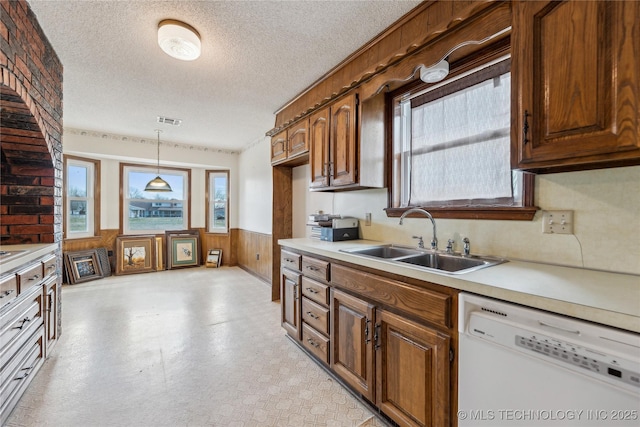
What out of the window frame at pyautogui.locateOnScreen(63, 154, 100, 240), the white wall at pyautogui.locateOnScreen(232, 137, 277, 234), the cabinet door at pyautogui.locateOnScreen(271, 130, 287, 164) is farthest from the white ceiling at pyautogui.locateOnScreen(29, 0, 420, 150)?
the window frame at pyautogui.locateOnScreen(63, 154, 100, 240)

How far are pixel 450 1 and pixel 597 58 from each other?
0.86 m

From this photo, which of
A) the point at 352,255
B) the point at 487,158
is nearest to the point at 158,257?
the point at 352,255

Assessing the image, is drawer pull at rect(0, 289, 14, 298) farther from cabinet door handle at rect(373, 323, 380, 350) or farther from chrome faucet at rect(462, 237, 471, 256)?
chrome faucet at rect(462, 237, 471, 256)

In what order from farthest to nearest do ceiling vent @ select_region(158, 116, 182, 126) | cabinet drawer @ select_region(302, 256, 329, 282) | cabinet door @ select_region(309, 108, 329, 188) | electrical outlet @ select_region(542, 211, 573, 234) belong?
ceiling vent @ select_region(158, 116, 182, 126), cabinet door @ select_region(309, 108, 329, 188), cabinet drawer @ select_region(302, 256, 329, 282), electrical outlet @ select_region(542, 211, 573, 234)

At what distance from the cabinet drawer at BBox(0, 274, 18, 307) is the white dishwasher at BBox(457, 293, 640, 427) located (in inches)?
93.6

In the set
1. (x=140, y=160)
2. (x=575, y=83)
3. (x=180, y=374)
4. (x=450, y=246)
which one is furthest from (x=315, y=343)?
(x=140, y=160)

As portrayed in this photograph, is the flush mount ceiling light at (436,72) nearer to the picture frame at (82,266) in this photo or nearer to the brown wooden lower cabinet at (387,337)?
the brown wooden lower cabinet at (387,337)

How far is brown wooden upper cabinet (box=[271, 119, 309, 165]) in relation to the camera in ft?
9.45

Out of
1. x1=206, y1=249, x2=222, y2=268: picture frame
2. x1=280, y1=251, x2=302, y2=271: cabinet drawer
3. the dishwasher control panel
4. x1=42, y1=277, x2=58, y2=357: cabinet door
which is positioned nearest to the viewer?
the dishwasher control panel

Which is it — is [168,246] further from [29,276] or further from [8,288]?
[8,288]

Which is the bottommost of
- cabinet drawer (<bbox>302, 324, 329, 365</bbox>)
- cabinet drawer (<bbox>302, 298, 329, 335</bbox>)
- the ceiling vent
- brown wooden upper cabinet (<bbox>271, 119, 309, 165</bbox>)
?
cabinet drawer (<bbox>302, 324, 329, 365</bbox>)

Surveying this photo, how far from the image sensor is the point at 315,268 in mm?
2115

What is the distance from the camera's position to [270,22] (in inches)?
73.1

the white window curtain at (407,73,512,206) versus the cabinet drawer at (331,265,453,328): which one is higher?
the white window curtain at (407,73,512,206)
